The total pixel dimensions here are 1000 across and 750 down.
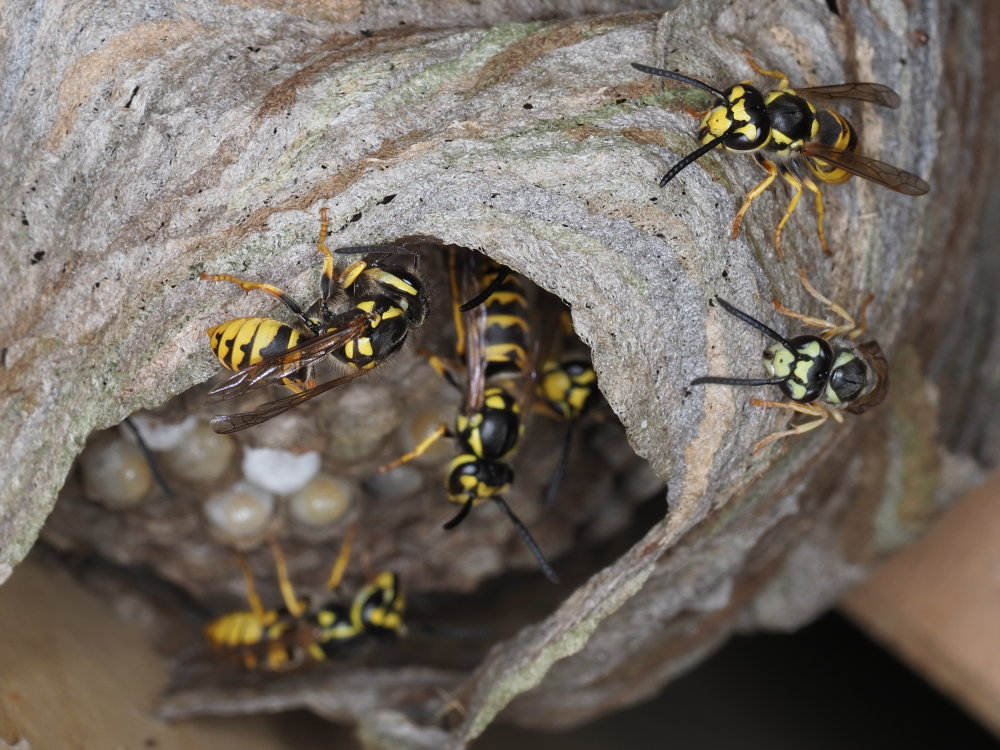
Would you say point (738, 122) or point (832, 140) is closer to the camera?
point (738, 122)

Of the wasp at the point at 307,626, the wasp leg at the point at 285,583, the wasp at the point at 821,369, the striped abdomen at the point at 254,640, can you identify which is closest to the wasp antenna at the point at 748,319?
the wasp at the point at 821,369

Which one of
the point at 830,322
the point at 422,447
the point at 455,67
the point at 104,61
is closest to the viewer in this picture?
the point at 104,61

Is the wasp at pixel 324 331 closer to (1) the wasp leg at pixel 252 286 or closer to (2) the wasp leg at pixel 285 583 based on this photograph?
(1) the wasp leg at pixel 252 286

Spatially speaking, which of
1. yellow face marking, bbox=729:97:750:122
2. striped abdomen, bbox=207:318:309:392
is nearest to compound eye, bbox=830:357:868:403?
yellow face marking, bbox=729:97:750:122

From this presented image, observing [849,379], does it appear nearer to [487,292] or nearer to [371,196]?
[487,292]

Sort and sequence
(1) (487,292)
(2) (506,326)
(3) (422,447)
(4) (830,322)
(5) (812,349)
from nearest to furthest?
(5) (812,349) → (4) (830,322) → (1) (487,292) → (2) (506,326) → (3) (422,447)

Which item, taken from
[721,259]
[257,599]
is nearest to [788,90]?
[721,259]

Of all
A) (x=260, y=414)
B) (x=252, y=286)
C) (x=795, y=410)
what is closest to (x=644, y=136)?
(x=795, y=410)
